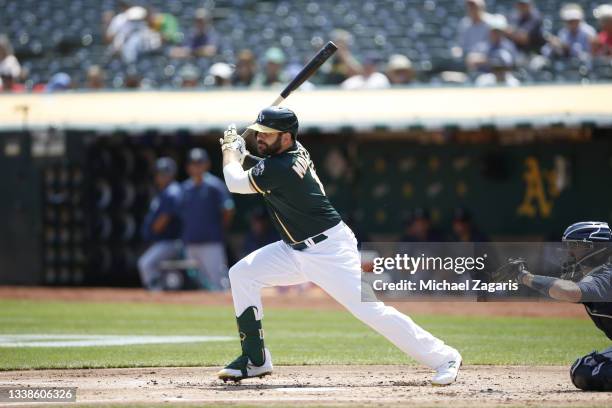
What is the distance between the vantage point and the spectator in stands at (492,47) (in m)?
16.5

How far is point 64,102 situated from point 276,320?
20.6 feet

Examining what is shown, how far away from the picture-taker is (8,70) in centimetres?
1909

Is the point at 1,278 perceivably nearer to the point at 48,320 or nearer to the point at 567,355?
the point at 48,320

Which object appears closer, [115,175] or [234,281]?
[234,281]

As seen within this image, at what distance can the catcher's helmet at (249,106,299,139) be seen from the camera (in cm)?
713

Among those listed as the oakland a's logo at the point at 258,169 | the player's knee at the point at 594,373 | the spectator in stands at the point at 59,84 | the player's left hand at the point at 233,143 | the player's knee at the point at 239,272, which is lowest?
the spectator in stands at the point at 59,84

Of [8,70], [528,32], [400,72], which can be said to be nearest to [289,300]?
[400,72]

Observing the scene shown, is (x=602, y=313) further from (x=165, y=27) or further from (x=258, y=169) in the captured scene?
(x=165, y=27)

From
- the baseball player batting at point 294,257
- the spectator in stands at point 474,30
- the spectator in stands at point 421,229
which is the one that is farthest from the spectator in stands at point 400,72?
the baseball player batting at point 294,257

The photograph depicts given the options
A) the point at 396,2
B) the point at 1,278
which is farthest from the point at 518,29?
the point at 1,278

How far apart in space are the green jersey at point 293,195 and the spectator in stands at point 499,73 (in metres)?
9.05

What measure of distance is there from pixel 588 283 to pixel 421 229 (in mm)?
8755

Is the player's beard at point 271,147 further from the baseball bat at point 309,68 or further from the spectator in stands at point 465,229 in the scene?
the spectator in stands at point 465,229

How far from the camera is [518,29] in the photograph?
17219 mm
